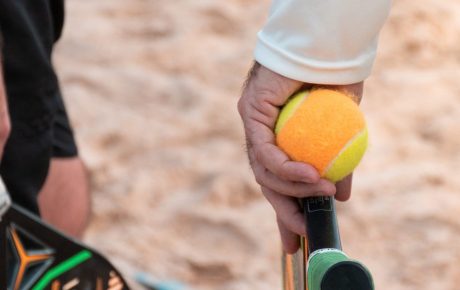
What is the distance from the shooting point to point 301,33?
3.46 feet

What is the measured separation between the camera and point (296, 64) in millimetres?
1042

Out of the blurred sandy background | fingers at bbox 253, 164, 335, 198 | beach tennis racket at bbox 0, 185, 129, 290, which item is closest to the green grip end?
fingers at bbox 253, 164, 335, 198

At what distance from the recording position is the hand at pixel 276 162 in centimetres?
96

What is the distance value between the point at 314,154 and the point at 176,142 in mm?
1575

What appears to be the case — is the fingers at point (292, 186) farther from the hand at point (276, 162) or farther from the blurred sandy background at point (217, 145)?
the blurred sandy background at point (217, 145)

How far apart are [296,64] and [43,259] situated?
489 mm

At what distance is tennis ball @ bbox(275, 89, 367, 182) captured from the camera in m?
0.96

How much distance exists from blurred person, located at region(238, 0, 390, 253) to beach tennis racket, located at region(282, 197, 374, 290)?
44mm

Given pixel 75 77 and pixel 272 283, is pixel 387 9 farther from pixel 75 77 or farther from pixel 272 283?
pixel 75 77

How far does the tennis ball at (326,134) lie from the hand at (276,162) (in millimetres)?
15

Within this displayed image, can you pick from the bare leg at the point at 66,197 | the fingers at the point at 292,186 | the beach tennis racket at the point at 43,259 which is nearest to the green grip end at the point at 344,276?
the fingers at the point at 292,186

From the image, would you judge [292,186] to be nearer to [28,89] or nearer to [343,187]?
[343,187]

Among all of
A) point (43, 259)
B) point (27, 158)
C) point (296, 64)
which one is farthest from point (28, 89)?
point (296, 64)

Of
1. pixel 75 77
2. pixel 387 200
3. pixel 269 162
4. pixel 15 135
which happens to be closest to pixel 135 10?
pixel 75 77
